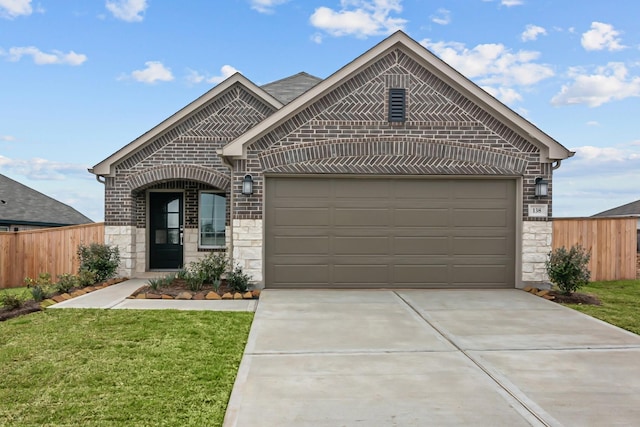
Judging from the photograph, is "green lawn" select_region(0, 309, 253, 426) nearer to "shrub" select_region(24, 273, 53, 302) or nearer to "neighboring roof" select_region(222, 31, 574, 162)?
"shrub" select_region(24, 273, 53, 302)

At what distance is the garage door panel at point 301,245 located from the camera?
10.9m

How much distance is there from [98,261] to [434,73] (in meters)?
9.22

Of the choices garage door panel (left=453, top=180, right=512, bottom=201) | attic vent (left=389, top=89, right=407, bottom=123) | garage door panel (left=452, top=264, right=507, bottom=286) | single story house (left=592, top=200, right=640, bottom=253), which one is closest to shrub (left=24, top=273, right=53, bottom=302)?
attic vent (left=389, top=89, right=407, bottom=123)

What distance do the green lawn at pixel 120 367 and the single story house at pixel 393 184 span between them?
10.5 ft

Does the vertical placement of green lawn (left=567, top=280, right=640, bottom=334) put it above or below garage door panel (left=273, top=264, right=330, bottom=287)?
below

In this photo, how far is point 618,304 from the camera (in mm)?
10195

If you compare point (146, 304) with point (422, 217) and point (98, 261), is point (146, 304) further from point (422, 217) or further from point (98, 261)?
point (422, 217)

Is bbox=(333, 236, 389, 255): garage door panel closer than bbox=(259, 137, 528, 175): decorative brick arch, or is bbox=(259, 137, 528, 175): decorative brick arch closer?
bbox=(259, 137, 528, 175): decorative brick arch

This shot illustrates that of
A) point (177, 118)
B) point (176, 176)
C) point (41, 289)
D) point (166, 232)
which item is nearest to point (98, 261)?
point (41, 289)

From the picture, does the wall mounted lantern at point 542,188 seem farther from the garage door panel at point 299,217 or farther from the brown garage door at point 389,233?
the garage door panel at point 299,217

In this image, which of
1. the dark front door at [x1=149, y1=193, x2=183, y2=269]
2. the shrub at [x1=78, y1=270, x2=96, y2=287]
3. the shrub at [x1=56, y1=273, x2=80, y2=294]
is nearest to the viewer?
the shrub at [x1=56, y1=273, x2=80, y2=294]

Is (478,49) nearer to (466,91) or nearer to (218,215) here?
(466,91)

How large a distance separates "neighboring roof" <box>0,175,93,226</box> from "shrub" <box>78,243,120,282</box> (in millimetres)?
9562

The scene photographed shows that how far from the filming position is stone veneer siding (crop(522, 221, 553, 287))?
35.8ft
